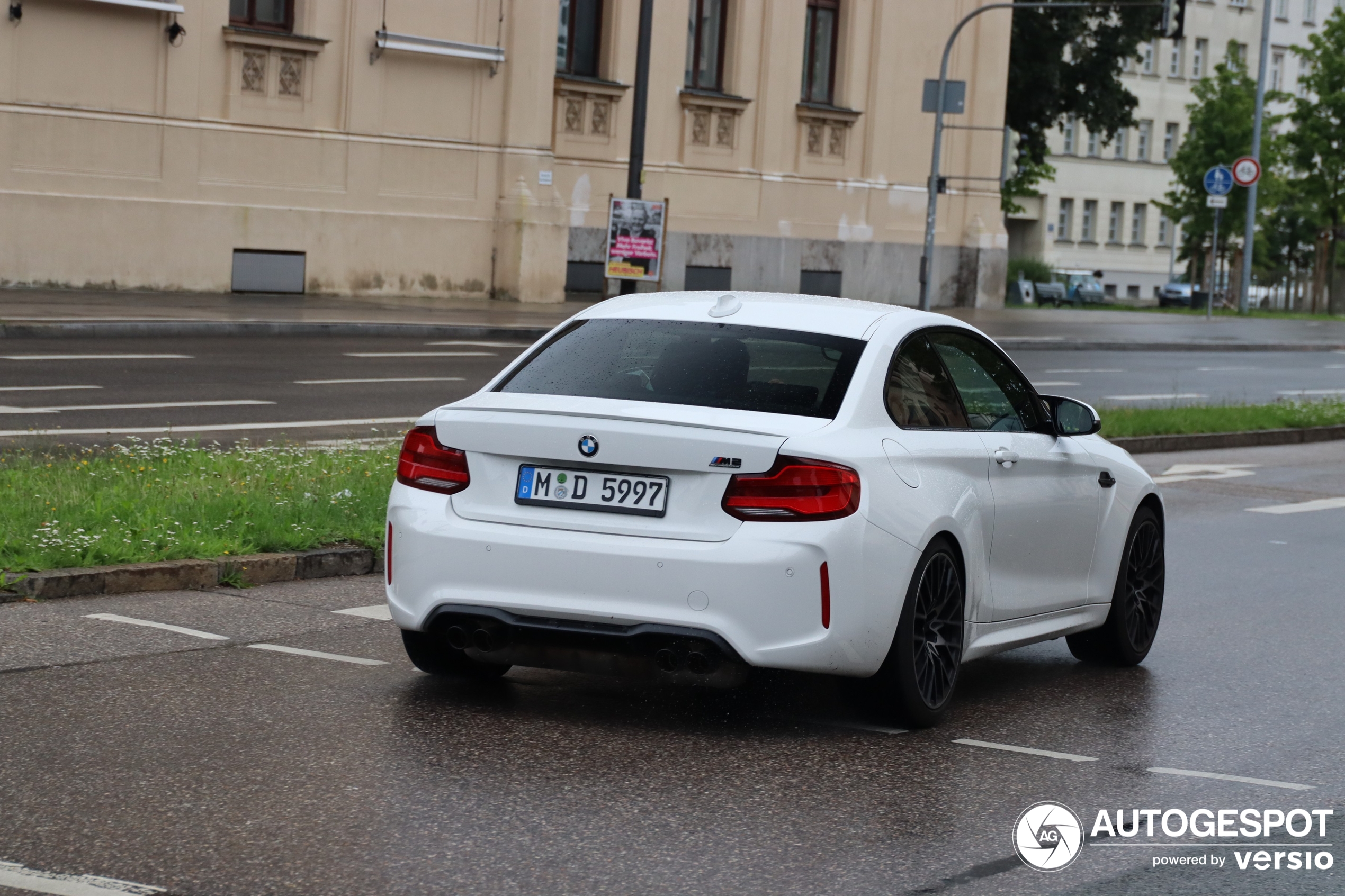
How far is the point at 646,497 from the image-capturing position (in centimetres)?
611

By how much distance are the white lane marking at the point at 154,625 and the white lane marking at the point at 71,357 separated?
1165 cm

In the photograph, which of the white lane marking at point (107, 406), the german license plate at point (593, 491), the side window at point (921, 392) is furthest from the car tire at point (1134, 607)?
the white lane marking at point (107, 406)

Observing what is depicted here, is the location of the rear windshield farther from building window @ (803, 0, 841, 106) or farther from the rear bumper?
building window @ (803, 0, 841, 106)

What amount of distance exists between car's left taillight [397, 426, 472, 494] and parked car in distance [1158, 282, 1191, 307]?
246 feet

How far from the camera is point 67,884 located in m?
4.43

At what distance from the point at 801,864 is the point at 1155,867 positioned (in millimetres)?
905

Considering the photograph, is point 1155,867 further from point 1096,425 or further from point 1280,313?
point 1280,313

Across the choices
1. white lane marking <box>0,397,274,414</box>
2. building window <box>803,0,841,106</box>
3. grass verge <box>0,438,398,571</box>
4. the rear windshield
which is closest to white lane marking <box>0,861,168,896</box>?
the rear windshield

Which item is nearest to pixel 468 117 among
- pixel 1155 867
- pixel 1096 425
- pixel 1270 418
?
pixel 1270 418

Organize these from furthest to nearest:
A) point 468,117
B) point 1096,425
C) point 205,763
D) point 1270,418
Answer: point 468,117
point 1270,418
point 1096,425
point 205,763

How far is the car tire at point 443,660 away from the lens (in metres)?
6.77

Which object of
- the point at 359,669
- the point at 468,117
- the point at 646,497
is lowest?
the point at 359,669

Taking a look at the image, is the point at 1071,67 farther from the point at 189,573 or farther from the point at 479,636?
the point at 479,636

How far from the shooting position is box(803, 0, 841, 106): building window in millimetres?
39906
